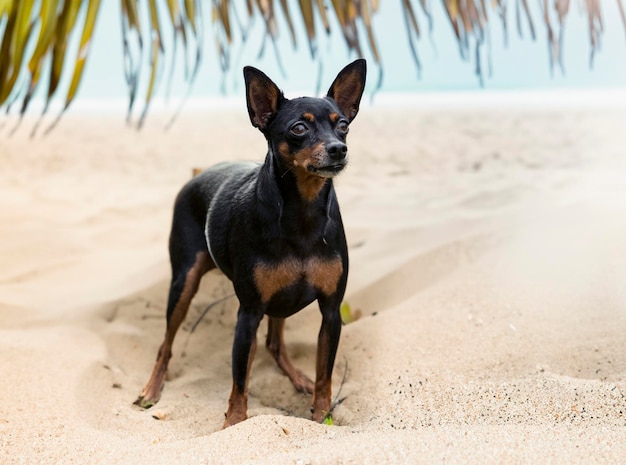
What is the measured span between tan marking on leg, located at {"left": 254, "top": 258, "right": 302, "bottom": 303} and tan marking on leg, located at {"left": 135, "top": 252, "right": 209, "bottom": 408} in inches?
27.8

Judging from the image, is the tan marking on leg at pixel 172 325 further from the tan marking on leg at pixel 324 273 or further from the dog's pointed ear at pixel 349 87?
the dog's pointed ear at pixel 349 87

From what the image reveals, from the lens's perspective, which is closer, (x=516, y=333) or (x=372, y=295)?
(x=516, y=333)

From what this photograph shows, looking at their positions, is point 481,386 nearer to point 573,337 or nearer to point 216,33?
point 573,337

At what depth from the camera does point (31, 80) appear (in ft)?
11.1

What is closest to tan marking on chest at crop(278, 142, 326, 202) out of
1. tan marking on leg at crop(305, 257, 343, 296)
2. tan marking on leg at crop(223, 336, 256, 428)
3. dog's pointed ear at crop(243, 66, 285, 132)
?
dog's pointed ear at crop(243, 66, 285, 132)

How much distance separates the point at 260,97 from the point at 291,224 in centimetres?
52

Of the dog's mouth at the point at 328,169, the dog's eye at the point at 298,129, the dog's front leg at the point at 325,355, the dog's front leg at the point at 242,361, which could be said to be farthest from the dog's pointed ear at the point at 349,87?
the dog's front leg at the point at 242,361

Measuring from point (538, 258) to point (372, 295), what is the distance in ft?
3.24

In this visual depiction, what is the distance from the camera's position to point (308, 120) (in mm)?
2631

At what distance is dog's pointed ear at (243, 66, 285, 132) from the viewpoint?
8.85 feet

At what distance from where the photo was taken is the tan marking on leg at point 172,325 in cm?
339

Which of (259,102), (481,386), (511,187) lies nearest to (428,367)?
(481,386)

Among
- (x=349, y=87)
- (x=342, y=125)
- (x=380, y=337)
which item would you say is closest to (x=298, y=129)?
(x=342, y=125)

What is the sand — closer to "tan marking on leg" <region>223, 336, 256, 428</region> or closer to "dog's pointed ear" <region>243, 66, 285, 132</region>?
"tan marking on leg" <region>223, 336, 256, 428</region>
